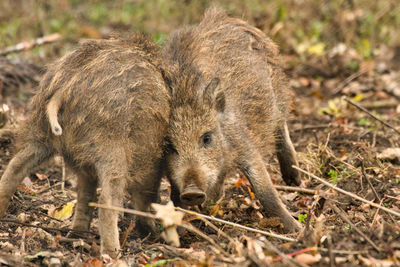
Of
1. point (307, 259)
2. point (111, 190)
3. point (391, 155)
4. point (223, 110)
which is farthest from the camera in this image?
point (391, 155)

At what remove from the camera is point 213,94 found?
5.12 m

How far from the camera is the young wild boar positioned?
4.20 meters

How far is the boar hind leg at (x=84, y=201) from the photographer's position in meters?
4.91

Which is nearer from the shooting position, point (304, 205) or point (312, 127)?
point (304, 205)

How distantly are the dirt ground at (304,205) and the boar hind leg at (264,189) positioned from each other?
12 cm

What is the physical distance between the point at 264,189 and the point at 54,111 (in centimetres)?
196

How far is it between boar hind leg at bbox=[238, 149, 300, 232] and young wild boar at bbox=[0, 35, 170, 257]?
87 centimetres

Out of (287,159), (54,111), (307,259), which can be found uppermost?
(54,111)

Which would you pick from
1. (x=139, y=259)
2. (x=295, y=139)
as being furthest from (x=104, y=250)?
(x=295, y=139)

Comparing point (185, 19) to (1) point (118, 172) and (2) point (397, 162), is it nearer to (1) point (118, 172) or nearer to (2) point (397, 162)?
(2) point (397, 162)

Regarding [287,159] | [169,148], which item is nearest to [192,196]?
[169,148]

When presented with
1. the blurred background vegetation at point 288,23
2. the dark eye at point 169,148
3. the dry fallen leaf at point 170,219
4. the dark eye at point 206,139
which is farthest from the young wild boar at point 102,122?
the blurred background vegetation at point 288,23

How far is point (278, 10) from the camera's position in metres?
10.9

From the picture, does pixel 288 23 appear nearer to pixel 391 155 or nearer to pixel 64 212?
pixel 391 155
